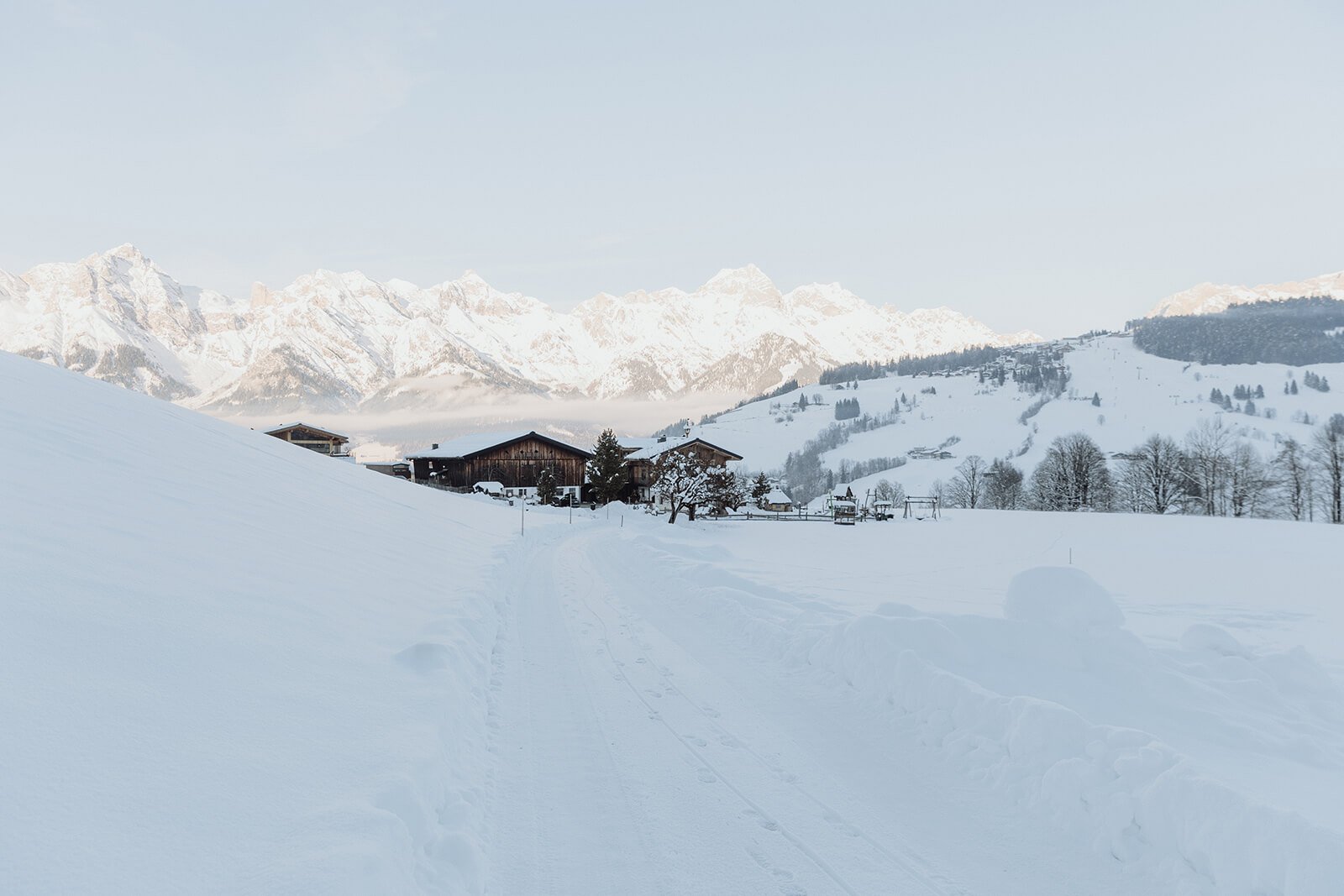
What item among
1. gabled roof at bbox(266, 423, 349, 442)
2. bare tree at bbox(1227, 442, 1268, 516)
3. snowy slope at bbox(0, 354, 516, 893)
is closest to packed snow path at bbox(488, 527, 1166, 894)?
snowy slope at bbox(0, 354, 516, 893)

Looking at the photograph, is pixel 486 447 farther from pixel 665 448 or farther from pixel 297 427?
pixel 297 427

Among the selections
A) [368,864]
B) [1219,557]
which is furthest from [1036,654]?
[1219,557]

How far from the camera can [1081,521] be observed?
50188 millimetres

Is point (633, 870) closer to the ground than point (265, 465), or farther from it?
closer to the ground

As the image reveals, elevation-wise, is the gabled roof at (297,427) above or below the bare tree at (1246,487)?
above

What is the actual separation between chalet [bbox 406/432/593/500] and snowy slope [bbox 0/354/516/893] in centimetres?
7086

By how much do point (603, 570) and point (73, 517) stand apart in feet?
50.5

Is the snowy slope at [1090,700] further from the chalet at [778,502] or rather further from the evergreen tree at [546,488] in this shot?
the chalet at [778,502]

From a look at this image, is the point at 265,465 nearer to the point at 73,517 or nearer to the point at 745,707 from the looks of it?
the point at 73,517

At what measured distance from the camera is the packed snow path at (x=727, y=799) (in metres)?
4.85

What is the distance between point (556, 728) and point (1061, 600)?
7997mm

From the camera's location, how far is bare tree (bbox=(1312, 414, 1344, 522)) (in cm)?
6172

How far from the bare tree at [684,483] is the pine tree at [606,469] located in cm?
944

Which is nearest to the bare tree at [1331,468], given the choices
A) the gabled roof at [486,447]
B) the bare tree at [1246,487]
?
the bare tree at [1246,487]
